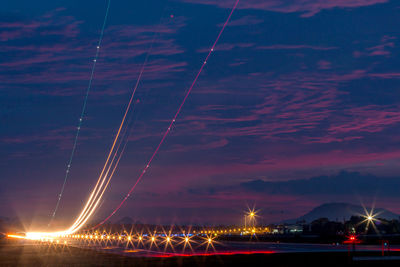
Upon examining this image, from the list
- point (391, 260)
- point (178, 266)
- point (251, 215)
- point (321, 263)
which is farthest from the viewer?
point (251, 215)

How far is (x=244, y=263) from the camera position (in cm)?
4419

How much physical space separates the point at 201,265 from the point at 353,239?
12923 millimetres

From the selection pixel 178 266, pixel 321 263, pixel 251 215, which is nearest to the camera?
pixel 178 266

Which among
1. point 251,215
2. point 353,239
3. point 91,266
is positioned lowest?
point 91,266

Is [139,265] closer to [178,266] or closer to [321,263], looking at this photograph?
[178,266]

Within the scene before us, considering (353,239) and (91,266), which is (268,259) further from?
(91,266)

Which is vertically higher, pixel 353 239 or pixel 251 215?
pixel 251 215

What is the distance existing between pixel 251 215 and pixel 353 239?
13195cm

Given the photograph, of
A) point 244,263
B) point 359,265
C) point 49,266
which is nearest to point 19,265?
point 49,266

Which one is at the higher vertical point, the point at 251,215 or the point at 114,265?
the point at 251,215

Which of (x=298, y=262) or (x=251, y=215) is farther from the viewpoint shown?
(x=251, y=215)

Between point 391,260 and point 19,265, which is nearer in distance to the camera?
point 19,265

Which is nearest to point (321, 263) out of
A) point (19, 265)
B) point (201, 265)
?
point (201, 265)

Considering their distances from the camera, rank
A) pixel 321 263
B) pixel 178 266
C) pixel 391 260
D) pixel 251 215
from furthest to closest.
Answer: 1. pixel 251 215
2. pixel 391 260
3. pixel 321 263
4. pixel 178 266
